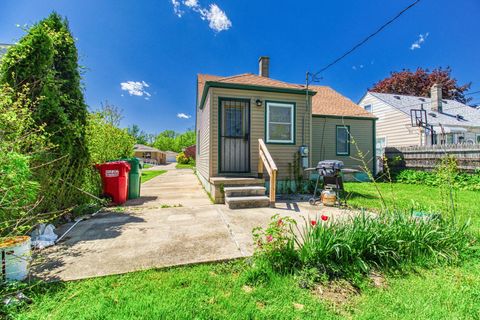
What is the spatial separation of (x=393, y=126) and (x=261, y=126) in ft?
45.2

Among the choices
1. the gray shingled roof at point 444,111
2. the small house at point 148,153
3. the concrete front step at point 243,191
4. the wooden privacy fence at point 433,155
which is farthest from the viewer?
the small house at point 148,153

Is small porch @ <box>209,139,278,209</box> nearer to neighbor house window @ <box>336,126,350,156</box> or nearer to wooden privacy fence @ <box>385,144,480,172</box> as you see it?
wooden privacy fence @ <box>385,144,480,172</box>

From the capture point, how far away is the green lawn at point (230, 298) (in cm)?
174

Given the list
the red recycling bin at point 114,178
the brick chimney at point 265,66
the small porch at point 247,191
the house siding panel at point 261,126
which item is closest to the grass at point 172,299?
the small porch at point 247,191

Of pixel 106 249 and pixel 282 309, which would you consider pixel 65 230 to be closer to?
pixel 106 249

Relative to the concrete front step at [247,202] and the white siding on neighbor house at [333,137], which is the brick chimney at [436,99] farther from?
the concrete front step at [247,202]

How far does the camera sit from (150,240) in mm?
3189

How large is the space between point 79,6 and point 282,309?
853 cm

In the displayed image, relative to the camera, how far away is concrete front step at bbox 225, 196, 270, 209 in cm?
511

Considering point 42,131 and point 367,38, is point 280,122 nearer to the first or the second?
point 367,38

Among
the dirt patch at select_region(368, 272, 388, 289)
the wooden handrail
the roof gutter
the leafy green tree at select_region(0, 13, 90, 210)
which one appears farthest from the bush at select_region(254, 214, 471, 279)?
the roof gutter

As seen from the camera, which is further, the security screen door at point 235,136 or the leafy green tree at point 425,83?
the leafy green tree at point 425,83

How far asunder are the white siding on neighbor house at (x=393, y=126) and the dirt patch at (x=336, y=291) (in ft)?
52.5

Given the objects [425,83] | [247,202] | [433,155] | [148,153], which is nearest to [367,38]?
[247,202]
